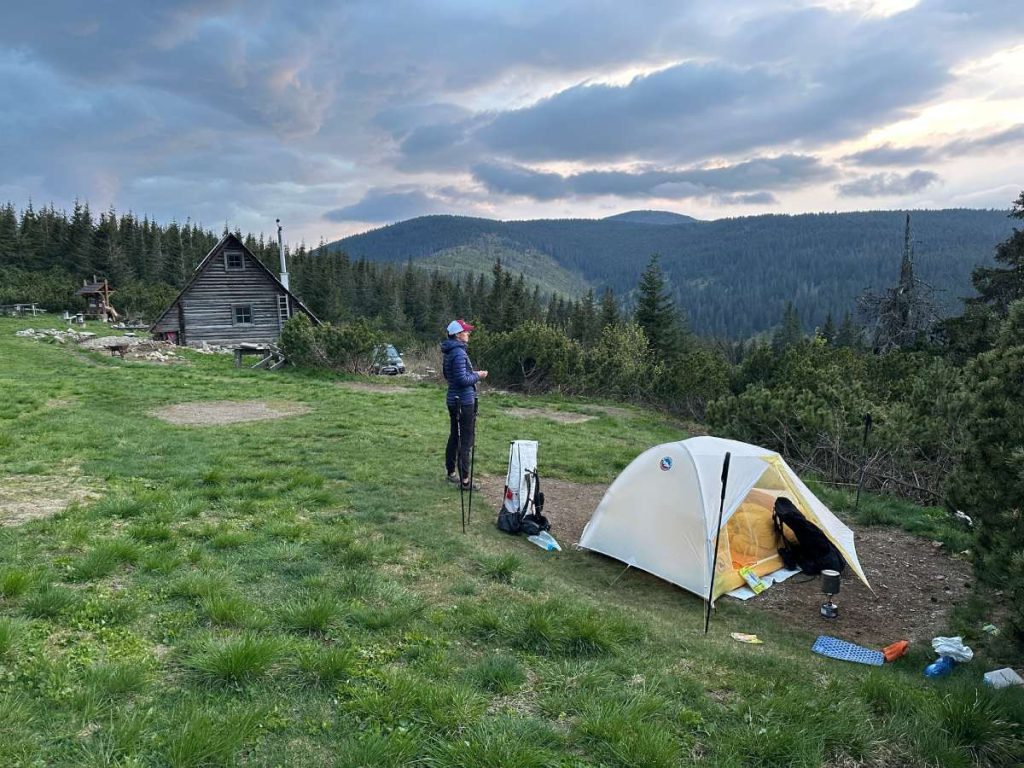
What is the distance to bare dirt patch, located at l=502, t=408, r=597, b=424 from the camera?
53.6 feet

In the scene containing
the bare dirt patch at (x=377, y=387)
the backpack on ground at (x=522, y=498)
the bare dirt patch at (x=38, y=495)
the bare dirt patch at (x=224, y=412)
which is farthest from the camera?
the bare dirt patch at (x=377, y=387)

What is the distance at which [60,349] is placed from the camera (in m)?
22.8

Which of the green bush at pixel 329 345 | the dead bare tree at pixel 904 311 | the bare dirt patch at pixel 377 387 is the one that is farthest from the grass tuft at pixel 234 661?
the dead bare tree at pixel 904 311

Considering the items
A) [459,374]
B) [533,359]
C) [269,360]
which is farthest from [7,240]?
[459,374]

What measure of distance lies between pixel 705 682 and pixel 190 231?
9086 cm

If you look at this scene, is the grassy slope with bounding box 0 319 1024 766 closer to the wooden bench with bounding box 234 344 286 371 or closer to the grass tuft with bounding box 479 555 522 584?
the grass tuft with bounding box 479 555 522 584

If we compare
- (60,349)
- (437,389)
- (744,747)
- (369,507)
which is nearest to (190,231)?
(60,349)

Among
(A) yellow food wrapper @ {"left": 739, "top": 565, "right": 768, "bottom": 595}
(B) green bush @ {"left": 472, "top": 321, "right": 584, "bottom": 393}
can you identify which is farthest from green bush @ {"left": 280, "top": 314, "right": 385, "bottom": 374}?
(A) yellow food wrapper @ {"left": 739, "top": 565, "right": 768, "bottom": 595}

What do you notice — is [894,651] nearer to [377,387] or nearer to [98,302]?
[377,387]

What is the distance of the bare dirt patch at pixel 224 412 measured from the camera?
40.8 feet

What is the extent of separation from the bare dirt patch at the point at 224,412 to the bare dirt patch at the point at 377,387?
3.45m

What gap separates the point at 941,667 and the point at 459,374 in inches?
230

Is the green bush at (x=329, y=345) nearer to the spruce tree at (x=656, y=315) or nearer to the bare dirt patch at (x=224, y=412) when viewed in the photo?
the bare dirt patch at (x=224, y=412)

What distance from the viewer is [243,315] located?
101 feet
